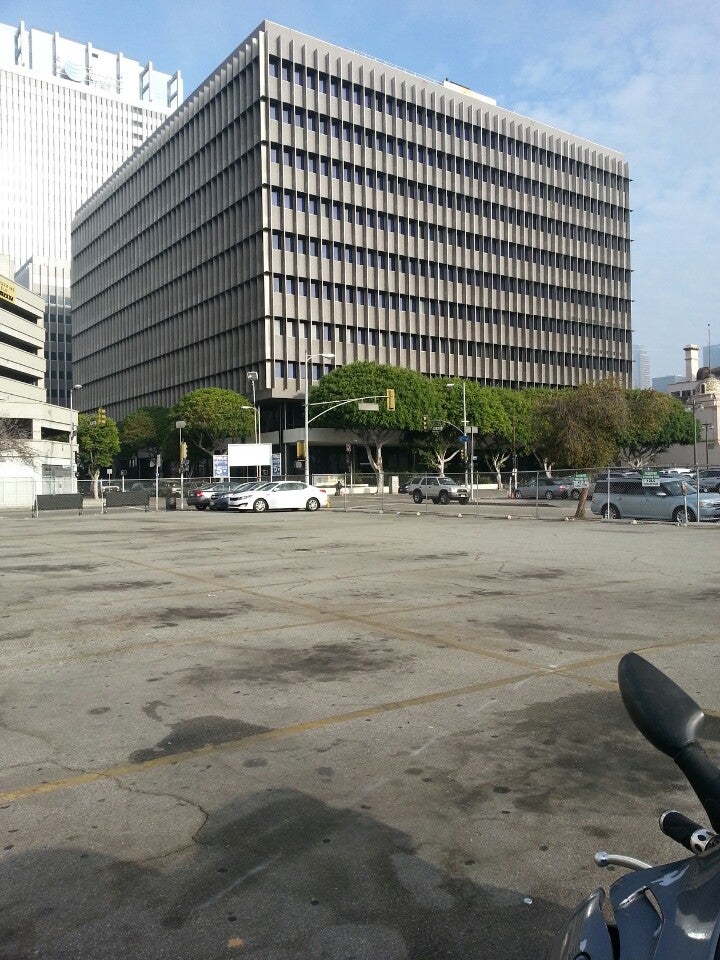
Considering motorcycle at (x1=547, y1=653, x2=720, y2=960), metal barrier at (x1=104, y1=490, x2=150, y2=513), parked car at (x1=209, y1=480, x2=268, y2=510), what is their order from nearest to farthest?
motorcycle at (x1=547, y1=653, x2=720, y2=960) < parked car at (x1=209, y1=480, x2=268, y2=510) < metal barrier at (x1=104, y1=490, x2=150, y2=513)

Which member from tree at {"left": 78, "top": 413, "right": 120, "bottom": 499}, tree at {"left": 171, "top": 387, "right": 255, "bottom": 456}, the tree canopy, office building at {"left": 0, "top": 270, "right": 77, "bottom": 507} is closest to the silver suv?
the tree canopy

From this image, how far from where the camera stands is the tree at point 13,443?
4812cm

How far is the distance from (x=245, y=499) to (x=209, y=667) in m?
35.1

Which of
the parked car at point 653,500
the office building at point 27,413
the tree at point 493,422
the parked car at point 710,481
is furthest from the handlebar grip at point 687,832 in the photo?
the tree at point 493,422

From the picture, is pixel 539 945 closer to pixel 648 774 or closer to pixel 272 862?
pixel 272 862

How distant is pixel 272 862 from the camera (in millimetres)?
3531

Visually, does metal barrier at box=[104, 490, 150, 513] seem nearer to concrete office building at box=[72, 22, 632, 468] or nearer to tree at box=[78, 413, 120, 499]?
concrete office building at box=[72, 22, 632, 468]

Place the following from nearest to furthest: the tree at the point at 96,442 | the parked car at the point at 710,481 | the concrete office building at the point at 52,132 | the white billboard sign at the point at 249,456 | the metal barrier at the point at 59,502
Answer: the parked car at the point at 710,481, the metal barrier at the point at 59,502, the white billboard sign at the point at 249,456, the tree at the point at 96,442, the concrete office building at the point at 52,132

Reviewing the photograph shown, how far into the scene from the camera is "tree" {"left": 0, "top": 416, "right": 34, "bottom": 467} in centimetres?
4812

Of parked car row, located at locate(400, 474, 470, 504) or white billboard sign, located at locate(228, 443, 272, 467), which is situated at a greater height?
white billboard sign, located at locate(228, 443, 272, 467)

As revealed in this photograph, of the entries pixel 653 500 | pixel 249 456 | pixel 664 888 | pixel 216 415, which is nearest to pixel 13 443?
pixel 249 456

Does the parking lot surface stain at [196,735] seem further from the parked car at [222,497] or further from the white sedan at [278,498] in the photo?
the parked car at [222,497]

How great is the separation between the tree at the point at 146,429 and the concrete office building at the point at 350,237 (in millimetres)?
4699

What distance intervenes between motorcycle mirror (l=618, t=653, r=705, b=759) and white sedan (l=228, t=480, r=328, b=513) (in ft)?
130
